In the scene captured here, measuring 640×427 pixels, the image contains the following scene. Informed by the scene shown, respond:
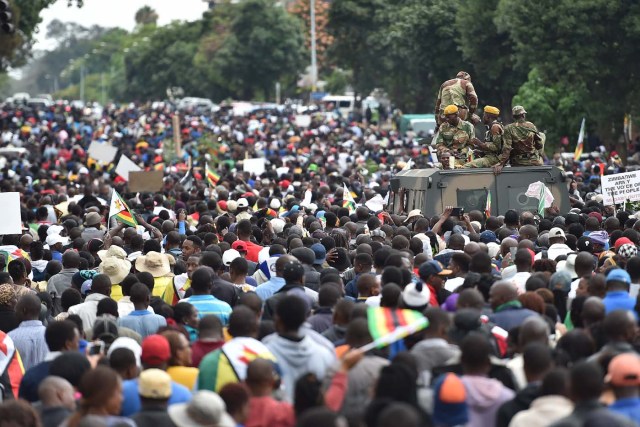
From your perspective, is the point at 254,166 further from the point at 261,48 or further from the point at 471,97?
the point at 261,48

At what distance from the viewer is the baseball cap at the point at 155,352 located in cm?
990

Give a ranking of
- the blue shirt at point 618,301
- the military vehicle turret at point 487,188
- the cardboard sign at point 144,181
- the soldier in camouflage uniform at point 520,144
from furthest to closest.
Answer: the cardboard sign at point 144,181
the soldier in camouflage uniform at point 520,144
the military vehicle turret at point 487,188
the blue shirt at point 618,301

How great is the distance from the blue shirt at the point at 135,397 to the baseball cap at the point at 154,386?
0.08 meters

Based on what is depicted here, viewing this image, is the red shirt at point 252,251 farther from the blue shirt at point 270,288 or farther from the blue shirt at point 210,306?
the blue shirt at point 210,306

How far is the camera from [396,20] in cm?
7081

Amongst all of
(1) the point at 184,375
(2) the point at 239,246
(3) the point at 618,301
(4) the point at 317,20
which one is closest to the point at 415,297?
(3) the point at 618,301

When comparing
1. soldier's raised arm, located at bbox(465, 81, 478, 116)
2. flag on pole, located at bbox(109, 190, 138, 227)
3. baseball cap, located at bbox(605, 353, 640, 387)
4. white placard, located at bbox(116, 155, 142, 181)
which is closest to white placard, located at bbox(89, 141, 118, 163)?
white placard, located at bbox(116, 155, 142, 181)

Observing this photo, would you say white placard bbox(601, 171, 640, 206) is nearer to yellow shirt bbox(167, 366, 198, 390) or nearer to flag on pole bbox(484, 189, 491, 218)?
flag on pole bbox(484, 189, 491, 218)

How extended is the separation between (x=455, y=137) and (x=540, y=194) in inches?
70.5

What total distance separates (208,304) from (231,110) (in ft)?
248

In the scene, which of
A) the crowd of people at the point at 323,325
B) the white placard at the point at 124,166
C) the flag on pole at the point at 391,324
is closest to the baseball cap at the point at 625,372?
the crowd of people at the point at 323,325

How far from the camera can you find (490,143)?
21.8 meters

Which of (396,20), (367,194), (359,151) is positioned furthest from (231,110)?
(367,194)

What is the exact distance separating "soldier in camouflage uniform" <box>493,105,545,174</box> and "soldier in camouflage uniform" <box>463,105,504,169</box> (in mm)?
118
